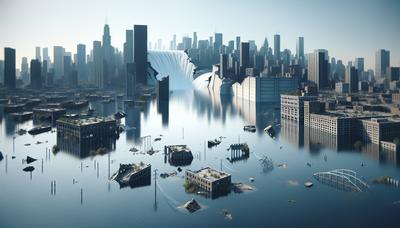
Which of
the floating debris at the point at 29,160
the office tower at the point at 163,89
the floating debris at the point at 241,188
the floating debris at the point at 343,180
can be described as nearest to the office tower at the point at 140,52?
the office tower at the point at 163,89

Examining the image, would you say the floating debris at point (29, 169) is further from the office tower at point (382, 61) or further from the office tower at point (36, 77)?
the office tower at point (382, 61)

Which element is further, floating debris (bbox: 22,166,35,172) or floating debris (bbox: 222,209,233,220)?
floating debris (bbox: 22,166,35,172)

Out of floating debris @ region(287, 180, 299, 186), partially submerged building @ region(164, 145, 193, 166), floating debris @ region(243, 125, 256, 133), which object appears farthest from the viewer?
floating debris @ region(243, 125, 256, 133)

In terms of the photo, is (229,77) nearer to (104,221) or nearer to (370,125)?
(370,125)

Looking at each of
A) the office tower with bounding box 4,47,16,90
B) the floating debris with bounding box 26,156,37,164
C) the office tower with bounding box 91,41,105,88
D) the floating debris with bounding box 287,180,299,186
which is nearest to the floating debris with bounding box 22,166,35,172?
the floating debris with bounding box 26,156,37,164

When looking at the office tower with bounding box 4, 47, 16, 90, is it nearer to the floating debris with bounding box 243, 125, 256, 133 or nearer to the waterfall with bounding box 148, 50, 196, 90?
the waterfall with bounding box 148, 50, 196, 90

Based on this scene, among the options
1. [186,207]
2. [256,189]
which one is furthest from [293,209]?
[186,207]
